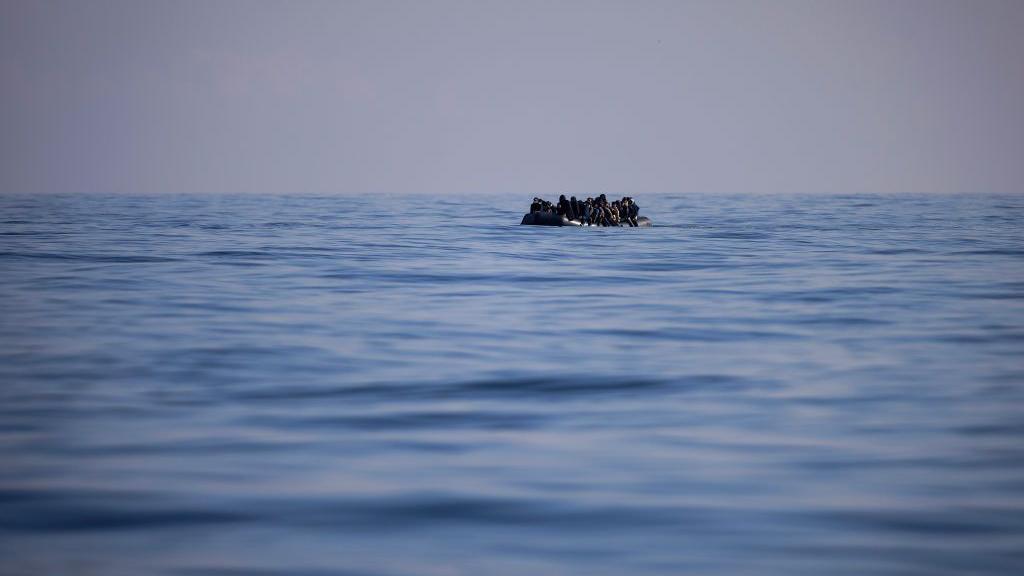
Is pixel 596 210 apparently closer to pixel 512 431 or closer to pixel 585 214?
pixel 585 214

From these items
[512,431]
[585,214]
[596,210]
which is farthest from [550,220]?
[512,431]

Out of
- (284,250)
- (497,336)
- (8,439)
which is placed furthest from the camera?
(284,250)

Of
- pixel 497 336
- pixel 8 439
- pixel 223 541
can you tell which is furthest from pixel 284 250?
pixel 223 541

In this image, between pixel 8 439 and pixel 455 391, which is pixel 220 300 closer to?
pixel 455 391

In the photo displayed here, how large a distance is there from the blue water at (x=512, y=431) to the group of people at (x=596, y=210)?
74.4 ft

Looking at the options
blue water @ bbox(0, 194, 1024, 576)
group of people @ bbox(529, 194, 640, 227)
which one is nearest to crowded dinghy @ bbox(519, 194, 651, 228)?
group of people @ bbox(529, 194, 640, 227)

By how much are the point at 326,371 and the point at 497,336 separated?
117 inches

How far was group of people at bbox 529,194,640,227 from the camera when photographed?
41.9 metres

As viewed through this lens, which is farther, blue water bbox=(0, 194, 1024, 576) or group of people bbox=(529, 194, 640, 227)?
group of people bbox=(529, 194, 640, 227)

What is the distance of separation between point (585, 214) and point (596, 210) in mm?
501

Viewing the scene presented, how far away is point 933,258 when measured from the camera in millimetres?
27156

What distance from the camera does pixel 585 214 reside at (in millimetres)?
42438

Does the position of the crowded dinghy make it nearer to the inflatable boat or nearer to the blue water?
the inflatable boat

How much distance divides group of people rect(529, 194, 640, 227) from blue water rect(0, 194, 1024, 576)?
74.4ft
